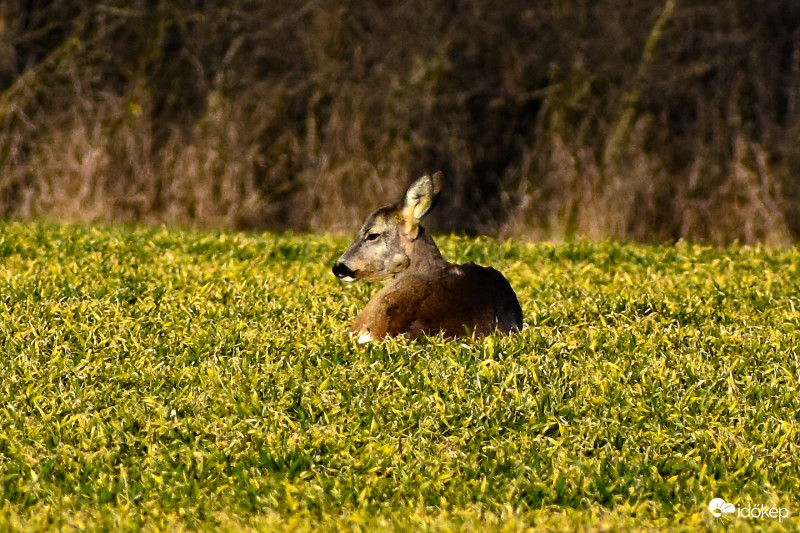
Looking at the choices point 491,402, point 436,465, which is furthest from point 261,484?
→ point 491,402

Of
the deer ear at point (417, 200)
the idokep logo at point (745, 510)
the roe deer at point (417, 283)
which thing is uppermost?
the deer ear at point (417, 200)

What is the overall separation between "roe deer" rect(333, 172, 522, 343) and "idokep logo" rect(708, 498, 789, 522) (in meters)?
2.01

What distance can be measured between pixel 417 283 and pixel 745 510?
225 centimetres

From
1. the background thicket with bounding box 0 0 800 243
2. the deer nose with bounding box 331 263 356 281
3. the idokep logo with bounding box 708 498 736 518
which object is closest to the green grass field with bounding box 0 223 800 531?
the idokep logo with bounding box 708 498 736 518

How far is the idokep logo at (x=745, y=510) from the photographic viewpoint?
14.5ft

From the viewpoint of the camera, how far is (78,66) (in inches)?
588

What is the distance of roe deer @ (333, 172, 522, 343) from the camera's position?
620cm

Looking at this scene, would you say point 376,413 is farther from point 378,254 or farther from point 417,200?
point 417,200

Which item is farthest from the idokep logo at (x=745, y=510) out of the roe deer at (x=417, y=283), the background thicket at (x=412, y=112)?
the background thicket at (x=412, y=112)

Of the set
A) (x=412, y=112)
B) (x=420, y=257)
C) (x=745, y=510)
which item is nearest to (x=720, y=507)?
(x=745, y=510)

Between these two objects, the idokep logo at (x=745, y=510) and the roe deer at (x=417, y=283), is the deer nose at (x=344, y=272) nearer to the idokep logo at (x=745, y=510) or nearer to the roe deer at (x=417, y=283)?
the roe deer at (x=417, y=283)

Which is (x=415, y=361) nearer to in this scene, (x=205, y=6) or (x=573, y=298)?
(x=573, y=298)

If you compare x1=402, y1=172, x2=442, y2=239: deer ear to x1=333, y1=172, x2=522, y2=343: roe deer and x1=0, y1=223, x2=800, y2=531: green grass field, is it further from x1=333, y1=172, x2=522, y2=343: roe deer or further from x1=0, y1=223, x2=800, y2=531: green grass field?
x1=0, y1=223, x2=800, y2=531: green grass field

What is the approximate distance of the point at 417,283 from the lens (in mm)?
6230
